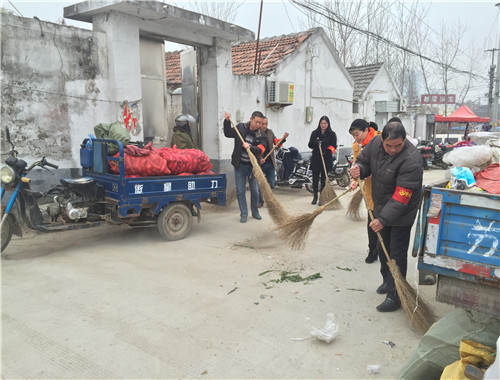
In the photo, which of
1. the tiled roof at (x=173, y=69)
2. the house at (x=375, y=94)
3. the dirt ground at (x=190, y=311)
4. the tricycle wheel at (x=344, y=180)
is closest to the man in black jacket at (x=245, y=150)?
the dirt ground at (x=190, y=311)

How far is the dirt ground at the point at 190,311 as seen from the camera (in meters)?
2.56

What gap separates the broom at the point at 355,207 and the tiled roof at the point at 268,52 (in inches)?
183

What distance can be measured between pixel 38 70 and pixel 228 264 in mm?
4064

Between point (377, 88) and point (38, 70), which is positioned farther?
point (377, 88)

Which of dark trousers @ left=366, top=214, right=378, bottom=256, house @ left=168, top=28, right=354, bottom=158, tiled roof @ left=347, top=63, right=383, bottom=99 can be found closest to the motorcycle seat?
dark trousers @ left=366, top=214, right=378, bottom=256

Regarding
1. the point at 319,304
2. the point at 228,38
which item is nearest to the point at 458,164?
the point at 319,304

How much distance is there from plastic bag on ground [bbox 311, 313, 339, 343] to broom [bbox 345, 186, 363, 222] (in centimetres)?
367

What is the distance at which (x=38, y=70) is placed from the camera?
5727 millimetres

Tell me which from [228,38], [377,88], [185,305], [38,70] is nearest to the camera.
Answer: [185,305]

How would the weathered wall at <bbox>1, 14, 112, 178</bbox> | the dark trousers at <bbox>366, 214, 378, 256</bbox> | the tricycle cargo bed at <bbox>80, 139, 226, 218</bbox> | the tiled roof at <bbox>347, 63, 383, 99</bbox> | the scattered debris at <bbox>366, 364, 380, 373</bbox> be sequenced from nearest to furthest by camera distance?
1. the scattered debris at <bbox>366, 364, 380, 373</bbox>
2. the dark trousers at <bbox>366, 214, 378, 256</bbox>
3. the tricycle cargo bed at <bbox>80, 139, 226, 218</bbox>
4. the weathered wall at <bbox>1, 14, 112, 178</bbox>
5. the tiled roof at <bbox>347, 63, 383, 99</bbox>

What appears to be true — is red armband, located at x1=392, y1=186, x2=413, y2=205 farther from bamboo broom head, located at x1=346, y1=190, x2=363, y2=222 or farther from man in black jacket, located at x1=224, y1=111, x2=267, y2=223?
man in black jacket, located at x1=224, y1=111, x2=267, y2=223

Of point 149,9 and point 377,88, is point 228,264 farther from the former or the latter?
point 377,88

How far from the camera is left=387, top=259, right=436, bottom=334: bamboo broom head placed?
3.04 metres

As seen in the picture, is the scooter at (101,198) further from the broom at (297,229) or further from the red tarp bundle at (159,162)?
the broom at (297,229)
